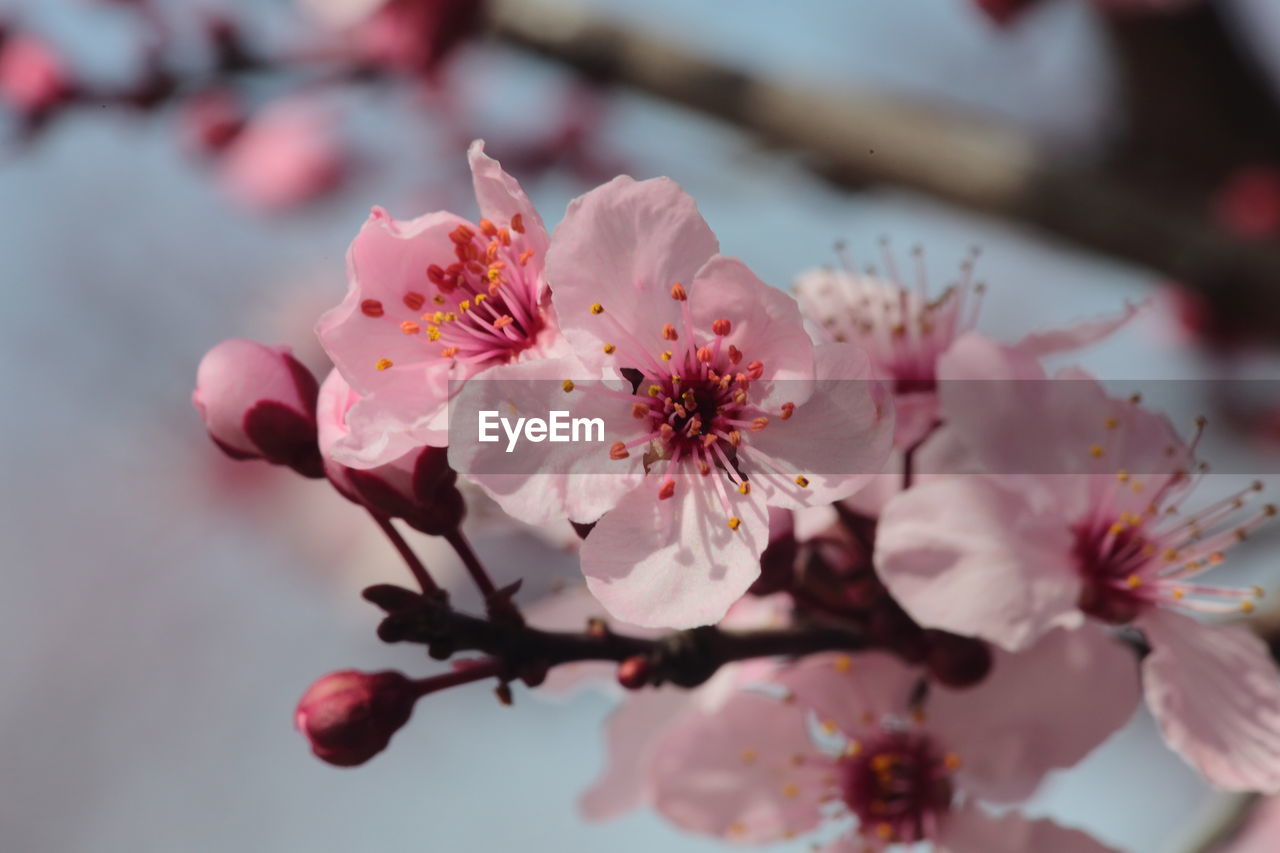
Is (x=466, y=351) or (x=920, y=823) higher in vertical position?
Result: (x=466, y=351)

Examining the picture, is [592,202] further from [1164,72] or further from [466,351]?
[1164,72]

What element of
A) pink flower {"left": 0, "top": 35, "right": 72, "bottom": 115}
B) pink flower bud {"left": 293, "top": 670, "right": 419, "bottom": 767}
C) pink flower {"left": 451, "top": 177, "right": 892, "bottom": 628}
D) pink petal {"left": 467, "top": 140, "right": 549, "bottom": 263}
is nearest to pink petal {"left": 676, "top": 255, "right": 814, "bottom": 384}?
pink flower {"left": 451, "top": 177, "right": 892, "bottom": 628}

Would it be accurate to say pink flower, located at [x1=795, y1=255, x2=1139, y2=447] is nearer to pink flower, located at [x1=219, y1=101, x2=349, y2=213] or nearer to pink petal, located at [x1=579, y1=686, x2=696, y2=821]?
pink petal, located at [x1=579, y1=686, x2=696, y2=821]

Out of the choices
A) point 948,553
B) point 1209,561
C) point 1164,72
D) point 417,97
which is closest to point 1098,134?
point 1164,72

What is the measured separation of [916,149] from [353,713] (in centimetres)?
150

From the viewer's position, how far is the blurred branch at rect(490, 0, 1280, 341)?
1.83 metres

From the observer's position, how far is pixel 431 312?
2.69 feet

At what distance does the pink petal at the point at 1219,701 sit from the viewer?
0.85 m

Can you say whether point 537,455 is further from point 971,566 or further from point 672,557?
point 971,566

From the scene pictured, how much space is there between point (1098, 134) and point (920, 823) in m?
1.96

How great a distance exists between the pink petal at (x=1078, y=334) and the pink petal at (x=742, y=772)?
0.38 m

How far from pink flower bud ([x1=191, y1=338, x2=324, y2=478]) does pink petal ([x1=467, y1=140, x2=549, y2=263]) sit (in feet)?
0.61

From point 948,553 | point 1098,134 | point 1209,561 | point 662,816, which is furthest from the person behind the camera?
point 1098,134

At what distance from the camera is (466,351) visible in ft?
2.65
